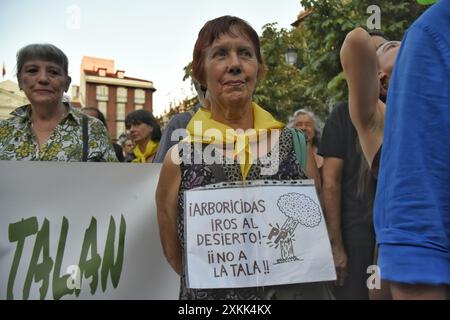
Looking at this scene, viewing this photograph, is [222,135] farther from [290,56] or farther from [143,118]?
[290,56]

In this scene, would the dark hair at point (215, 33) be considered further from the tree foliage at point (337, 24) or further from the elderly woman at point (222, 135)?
the tree foliage at point (337, 24)

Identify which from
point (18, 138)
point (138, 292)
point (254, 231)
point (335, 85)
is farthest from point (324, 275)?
point (335, 85)

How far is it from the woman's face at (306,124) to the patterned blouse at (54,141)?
1452mm

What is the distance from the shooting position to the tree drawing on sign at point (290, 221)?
159 cm

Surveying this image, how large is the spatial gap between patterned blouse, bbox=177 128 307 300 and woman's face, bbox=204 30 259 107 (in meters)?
0.20

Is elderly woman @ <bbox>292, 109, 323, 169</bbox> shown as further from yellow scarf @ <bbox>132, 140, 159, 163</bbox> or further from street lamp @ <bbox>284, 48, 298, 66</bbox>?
street lamp @ <bbox>284, 48, 298, 66</bbox>

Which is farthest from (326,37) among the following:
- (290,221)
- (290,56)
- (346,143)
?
(290,221)

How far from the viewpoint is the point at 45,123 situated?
2.03m

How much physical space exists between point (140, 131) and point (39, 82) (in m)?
1.24

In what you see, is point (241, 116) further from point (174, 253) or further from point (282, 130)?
point (174, 253)

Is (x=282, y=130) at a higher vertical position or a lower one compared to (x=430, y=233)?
higher

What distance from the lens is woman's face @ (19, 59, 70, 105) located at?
200 cm

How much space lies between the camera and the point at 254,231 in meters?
1.60
